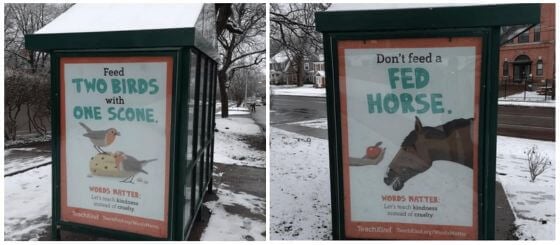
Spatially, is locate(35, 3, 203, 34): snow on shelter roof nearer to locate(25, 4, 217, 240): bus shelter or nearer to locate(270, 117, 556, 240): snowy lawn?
→ locate(25, 4, 217, 240): bus shelter

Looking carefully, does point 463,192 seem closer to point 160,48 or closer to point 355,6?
point 355,6

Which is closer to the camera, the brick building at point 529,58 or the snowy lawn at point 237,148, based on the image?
the snowy lawn at point 237,148

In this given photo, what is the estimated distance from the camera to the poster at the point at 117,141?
3.29 m

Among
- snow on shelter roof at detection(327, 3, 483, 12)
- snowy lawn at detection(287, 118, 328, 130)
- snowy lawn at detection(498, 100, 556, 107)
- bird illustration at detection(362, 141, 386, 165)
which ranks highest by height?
snow on shelter roof at detection(327, 3, 483, 12)

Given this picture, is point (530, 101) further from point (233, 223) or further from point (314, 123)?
point (233, 223)

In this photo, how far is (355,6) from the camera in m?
3.02

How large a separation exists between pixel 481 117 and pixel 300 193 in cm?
292

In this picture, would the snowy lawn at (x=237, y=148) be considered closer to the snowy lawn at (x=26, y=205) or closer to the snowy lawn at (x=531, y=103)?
the snowy lawn at (x=26, y=205)

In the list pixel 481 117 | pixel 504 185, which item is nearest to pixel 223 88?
pixel 504 185

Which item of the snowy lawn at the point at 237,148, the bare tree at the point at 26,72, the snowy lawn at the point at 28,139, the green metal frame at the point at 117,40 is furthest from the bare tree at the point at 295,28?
the bare tree at the point at 26,72

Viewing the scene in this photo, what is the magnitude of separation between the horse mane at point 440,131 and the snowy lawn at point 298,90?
19.9 metres

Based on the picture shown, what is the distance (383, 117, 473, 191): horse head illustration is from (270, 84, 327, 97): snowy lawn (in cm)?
1982

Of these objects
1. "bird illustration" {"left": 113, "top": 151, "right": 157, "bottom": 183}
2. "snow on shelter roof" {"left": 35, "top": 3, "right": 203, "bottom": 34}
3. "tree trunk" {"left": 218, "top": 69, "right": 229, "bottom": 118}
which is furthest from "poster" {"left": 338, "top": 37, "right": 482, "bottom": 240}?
"tree trunk" {"left": 218, "top": 69, "right": 229, "bottom": 118}

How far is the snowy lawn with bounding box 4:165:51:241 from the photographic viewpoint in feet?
13.8
